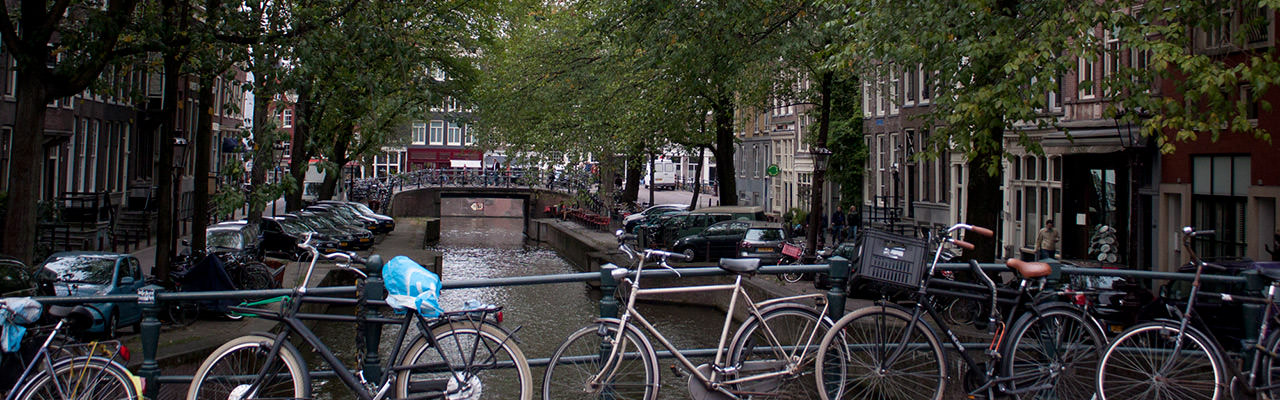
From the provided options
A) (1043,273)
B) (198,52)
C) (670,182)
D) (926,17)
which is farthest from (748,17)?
(670,182)

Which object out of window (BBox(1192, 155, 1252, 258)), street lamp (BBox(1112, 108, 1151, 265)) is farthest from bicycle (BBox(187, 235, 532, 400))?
street lamp (BBox(1112, 108, 1151, 265))

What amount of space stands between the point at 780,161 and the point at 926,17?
44749 millimetres

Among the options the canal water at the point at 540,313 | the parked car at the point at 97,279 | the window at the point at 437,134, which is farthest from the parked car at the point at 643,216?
the window at the point at 437,134

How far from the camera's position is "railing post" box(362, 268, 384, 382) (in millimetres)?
6113

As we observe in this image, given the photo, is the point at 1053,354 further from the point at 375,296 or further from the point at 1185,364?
the point at 375,296

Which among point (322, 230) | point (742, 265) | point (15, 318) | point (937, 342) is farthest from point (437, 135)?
point (937, 342)

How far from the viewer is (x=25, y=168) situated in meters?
14.6

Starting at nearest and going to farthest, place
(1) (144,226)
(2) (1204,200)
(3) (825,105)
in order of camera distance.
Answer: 1. (2) (1204,200)
2. (3) (825,105)
3. (1) (144,226)

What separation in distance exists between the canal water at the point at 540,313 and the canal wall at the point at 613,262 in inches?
15.4

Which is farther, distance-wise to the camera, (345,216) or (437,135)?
(437,135)

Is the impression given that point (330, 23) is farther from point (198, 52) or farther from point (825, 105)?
point (825, 105)

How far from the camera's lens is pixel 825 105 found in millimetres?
28656

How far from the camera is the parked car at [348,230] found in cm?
3625

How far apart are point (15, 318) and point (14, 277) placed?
8.83 m
